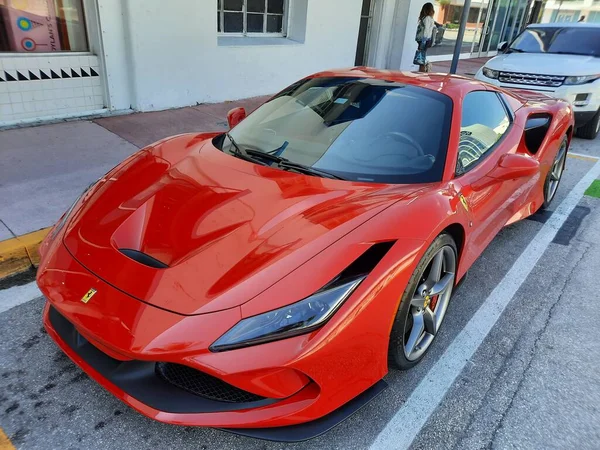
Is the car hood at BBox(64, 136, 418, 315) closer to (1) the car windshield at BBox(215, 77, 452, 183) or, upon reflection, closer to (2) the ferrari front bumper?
(1) the car windshield at BBox(215, 77, 452, 183)

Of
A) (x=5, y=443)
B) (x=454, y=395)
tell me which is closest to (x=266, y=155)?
(x=454, y=395)

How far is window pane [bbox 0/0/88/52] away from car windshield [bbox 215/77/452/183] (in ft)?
13.4

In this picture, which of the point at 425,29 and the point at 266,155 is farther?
the point at 425,29

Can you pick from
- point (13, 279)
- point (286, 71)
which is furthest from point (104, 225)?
point (286, 71)

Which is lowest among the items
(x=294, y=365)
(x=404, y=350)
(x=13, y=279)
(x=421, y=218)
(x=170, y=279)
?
(x=13, y=279)

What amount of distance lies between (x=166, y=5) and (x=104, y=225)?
16.6 feet

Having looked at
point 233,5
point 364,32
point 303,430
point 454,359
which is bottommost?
point 454,359

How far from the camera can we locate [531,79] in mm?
6930

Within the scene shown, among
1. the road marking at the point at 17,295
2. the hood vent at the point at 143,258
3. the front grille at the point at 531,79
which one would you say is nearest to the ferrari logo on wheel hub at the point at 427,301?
the hood vent at the point at 143,258

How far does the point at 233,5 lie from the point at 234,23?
28 cm

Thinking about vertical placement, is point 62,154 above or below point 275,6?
below

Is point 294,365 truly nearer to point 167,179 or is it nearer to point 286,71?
point 167,179

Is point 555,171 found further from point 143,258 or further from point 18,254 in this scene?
point 18,254

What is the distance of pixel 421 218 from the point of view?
2.16m
